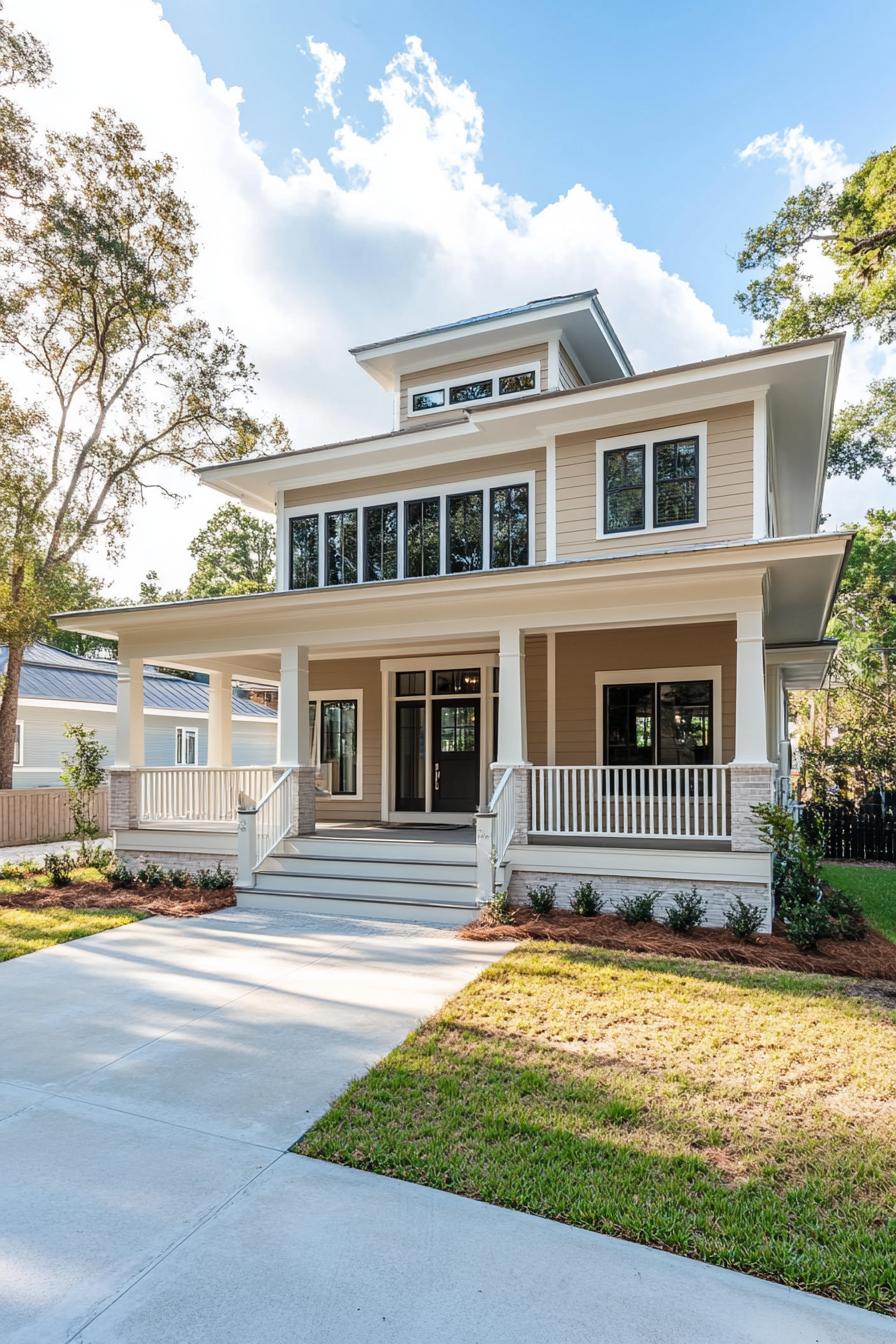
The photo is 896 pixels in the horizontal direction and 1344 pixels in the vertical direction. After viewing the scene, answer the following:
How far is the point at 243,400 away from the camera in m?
21.4

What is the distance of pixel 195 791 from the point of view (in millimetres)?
11992

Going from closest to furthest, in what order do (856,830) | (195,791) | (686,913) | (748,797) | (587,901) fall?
1. (686,913)
2. (748,797)
3. (587,901)
4. (195,791)
5. (856,830)

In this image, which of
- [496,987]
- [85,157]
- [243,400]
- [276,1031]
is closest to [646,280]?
[243,400]

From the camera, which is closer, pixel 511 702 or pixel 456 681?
pixel 511 702

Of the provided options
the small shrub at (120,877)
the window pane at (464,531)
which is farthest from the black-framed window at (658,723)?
the small shrub at (120,877)

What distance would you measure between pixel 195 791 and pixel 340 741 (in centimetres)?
362

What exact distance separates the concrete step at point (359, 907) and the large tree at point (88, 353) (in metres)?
9.05

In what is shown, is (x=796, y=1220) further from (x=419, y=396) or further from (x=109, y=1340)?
(x=419, y=396)

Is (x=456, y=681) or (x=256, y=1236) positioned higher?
(x=456, y=681)

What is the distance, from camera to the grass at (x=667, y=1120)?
3260 mm

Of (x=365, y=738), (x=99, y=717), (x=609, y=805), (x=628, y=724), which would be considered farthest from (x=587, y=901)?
(x=99, y=717)

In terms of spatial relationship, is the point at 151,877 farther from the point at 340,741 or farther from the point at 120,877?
the point at 340,741

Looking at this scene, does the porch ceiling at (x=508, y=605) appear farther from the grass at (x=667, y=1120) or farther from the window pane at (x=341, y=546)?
the grass at (x=667, y=1120)

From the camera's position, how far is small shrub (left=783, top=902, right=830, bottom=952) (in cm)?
777
